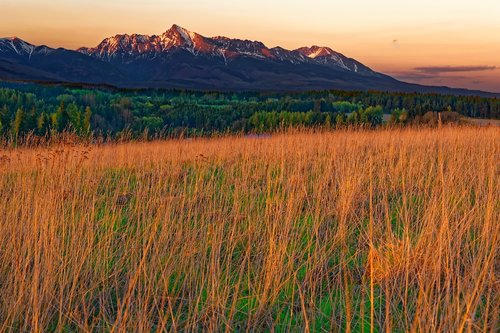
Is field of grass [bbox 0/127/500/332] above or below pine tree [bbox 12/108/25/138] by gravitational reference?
above

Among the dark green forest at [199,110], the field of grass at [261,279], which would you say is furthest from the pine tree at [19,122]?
the field of grass at [261,279]

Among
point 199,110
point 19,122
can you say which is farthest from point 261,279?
point 199,110

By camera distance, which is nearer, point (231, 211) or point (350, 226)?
point (350, 226)

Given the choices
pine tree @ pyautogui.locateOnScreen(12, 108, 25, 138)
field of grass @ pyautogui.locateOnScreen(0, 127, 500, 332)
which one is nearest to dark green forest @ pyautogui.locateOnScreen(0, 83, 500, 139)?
pine tree @ pyautogui.locateOnScreen(12, 108, 25, 138)

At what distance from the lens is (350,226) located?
4.78 meters

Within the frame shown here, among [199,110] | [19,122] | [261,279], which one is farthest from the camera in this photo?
[199,110]

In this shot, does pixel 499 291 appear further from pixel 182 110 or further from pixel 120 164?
pixel 182 110

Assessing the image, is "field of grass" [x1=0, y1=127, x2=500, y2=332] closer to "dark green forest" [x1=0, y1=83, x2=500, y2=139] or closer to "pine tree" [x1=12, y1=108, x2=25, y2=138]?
"pine tree" [x1=12, y1=108, x2=25, y2=138]

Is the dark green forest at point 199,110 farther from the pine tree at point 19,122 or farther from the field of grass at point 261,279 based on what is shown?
the field of grass at point 261,279

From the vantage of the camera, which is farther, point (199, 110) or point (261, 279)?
point (199, 110)

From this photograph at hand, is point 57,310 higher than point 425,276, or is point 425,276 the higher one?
point 425,276

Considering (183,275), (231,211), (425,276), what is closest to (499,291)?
(425,276)

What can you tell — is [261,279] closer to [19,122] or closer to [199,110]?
[19,122]

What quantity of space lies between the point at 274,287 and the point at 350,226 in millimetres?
1814
